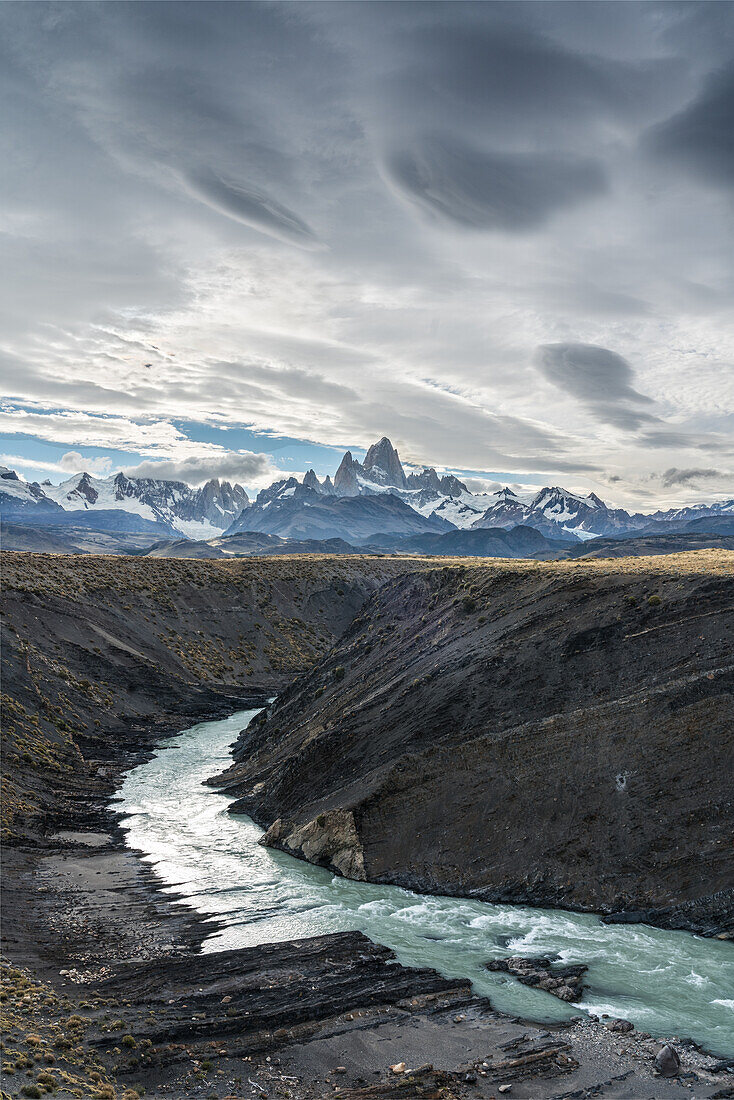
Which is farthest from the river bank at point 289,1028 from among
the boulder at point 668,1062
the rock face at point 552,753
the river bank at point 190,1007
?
the rock face at point 552,753

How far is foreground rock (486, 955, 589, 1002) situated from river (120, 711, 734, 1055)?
37 cm

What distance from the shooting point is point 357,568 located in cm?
15412

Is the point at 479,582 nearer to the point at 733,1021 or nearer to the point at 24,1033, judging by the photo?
the point at 733,1021

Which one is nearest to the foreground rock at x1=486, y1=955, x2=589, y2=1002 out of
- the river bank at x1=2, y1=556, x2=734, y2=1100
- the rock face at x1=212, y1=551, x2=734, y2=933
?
the river bank at x1=2, y1=556, x2=734, y2=1100

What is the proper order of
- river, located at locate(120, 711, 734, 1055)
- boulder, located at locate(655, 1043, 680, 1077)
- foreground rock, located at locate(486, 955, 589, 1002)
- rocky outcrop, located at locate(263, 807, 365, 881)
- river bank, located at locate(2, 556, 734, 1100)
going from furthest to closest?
rocky outcrop, located at locate(263, 807, 365, 881)
foreground rock, located at locate(486, 955, 589, 1002)
river, located at locate(120, 711, 734, 1055)
river bank, located at locate(2, 556, 734, 1100)
boulder, located at locate(655, 1043, 680, 1077)

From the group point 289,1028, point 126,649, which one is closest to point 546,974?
point 289,1028

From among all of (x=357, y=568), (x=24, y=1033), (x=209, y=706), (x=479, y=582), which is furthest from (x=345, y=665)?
(x=357, y=568)

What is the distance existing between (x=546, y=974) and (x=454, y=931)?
550 centimetres

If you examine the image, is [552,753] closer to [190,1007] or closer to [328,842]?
[328,842]

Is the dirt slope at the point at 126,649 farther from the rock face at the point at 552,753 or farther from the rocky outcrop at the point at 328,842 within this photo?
the rocky outcrop at the point at 328,842

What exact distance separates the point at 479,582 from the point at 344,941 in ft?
116

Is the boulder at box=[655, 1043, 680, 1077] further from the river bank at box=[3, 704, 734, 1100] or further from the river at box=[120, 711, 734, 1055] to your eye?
the river at box=[120, 711, 734, 1055]

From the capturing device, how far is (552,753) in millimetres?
38219

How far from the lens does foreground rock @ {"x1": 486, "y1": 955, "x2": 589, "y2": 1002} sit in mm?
25062
